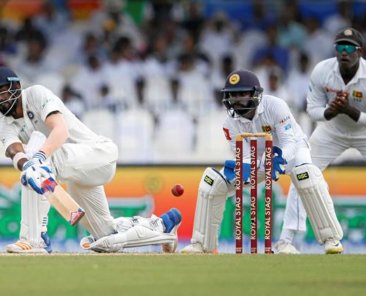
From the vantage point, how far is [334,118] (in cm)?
1119

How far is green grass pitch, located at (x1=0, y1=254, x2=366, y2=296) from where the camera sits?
7.33 m

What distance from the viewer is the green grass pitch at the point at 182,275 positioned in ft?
24.0

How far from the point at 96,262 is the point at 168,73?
26.3ft

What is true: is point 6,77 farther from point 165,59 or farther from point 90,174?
point 165,59

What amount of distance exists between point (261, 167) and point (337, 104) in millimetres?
1120

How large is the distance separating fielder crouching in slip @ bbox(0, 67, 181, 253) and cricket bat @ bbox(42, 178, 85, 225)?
108mm

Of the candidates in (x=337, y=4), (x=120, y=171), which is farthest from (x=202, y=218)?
(x=337, y=4)

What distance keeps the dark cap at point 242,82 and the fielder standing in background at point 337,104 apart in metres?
1.03

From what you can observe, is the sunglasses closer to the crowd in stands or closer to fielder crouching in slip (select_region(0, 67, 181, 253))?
fielder crouching in slip (select_region(0, 67, 181, 253))

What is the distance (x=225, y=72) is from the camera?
1662cm

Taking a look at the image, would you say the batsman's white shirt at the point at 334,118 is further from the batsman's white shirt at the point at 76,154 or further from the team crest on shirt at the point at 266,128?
the batsman's white shirt at the point at 76,154

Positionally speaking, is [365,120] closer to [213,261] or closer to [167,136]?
[213,261]

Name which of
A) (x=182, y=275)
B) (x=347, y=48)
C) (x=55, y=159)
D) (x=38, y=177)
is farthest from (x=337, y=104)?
(x=182, y=275)

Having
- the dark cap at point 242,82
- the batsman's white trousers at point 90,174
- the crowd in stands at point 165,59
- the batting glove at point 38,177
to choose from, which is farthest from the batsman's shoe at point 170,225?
the crowd in stands at point 165,59
